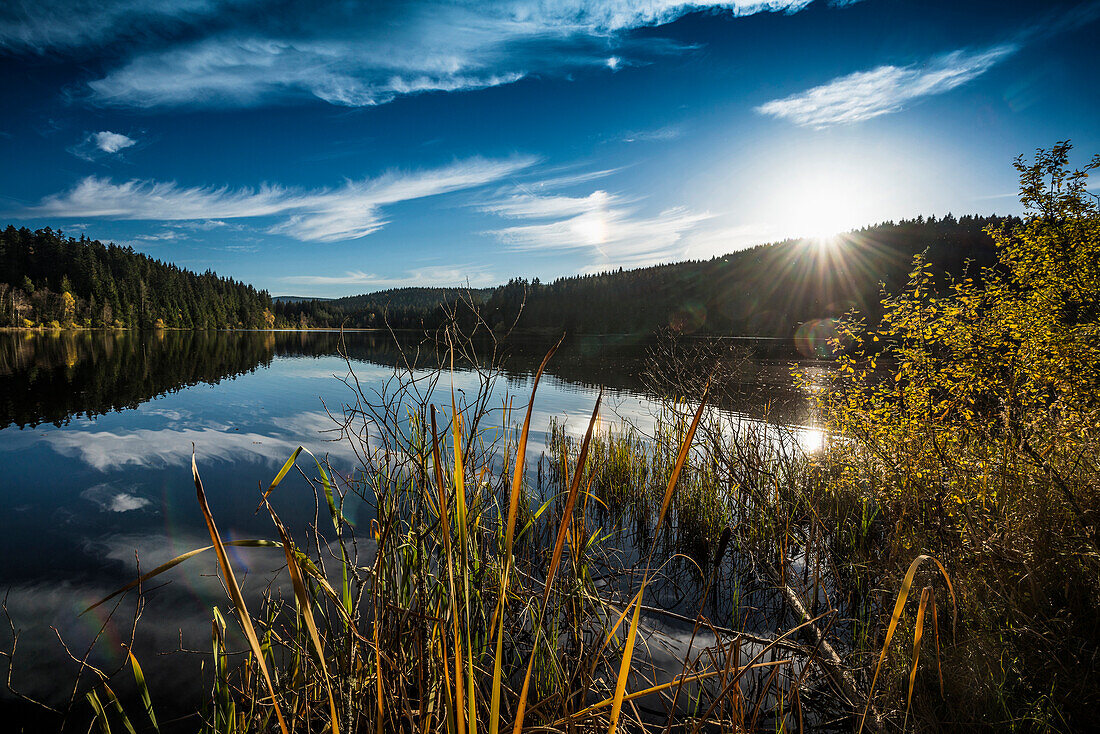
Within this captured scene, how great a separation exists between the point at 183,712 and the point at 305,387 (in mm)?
22631

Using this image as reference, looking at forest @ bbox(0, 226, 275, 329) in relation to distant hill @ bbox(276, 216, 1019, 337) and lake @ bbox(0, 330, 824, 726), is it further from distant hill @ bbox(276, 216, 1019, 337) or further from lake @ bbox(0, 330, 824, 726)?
lake @ bbox(0, 330, 824, 726)

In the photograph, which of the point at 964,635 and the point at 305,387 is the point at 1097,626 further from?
the point at 305,387

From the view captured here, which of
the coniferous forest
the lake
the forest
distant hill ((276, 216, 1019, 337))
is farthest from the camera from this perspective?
distant hill ((276, 216, 1019, 337))

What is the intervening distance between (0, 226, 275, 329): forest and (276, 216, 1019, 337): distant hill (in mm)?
27920

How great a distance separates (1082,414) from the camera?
3.93 m

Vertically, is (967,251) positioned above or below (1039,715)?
above

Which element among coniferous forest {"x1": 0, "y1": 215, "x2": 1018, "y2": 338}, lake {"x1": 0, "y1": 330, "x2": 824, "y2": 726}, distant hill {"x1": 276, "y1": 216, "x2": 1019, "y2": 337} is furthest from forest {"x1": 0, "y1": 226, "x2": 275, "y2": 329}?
lake {"x1": 0, "y1": 330, "x2": 824, "y2": 726}

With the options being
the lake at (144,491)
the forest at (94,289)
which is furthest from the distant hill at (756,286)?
the lake at (144,491)

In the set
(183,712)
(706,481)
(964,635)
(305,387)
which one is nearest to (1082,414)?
(964,635)

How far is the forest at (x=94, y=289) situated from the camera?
73.1 meters

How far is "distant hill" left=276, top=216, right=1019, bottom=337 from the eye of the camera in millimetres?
98812

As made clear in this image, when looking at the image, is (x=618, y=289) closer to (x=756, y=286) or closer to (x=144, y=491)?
(x=756, y=286)

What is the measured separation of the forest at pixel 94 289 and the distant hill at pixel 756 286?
1099 inches

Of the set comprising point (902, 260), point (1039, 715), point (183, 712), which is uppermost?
point (902, 260)
